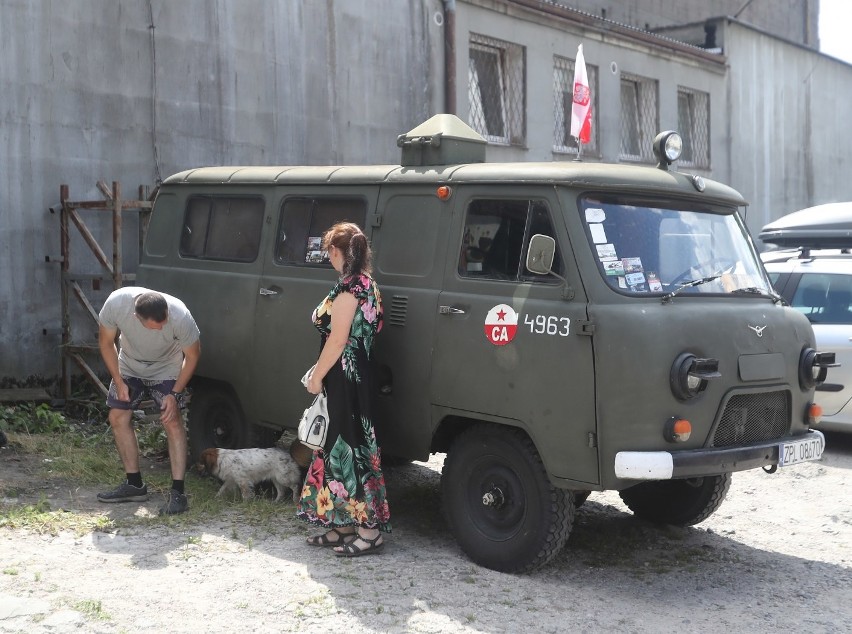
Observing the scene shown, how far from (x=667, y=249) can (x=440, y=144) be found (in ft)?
5.30

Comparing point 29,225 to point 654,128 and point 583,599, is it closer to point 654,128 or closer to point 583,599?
point 583,599

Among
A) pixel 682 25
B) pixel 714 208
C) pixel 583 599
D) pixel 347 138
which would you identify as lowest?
pixel 583 599

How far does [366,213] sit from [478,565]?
232cm

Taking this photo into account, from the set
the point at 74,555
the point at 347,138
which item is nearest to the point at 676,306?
the point at 74,555

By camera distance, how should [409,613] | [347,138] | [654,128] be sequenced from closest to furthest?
[409,613], [347,138], [654,128]

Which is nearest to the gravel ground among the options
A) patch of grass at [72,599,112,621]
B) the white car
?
patch of grass at [72,599,112,621]

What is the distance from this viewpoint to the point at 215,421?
798cm

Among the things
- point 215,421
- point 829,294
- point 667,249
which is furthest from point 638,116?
point 667,249

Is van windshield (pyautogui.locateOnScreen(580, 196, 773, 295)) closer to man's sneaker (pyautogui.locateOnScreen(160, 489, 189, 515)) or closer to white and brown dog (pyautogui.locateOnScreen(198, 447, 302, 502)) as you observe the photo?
white and brown dog (pyautogui.locateOnScreen(198, 447, 302, 502))

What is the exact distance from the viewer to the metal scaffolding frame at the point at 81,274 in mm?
9781

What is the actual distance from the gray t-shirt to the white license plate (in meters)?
3.81

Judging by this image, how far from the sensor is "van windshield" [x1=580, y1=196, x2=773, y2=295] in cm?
558

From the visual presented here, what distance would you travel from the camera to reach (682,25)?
19.7 meters

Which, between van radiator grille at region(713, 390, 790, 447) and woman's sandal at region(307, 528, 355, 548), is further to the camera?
woman's sandal at region(307, 528, 355, 548)
